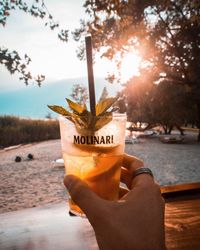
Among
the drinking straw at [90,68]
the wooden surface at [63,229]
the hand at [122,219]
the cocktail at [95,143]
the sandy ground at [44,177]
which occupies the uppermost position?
the drinking straw at [90,68]

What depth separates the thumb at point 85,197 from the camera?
643mm

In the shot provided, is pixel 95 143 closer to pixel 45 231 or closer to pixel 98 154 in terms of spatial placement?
pixel 98 154

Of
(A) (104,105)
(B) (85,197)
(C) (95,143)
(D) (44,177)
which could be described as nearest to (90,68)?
(A) (104,105)

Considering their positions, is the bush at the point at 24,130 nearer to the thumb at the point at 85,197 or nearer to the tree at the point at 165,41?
the tree at the point at 165,41

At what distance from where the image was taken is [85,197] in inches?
25.7

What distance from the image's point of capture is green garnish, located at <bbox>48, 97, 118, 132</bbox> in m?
0.83

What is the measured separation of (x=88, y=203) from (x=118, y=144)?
0.96 feet

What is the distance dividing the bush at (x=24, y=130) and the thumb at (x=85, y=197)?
17704 mm

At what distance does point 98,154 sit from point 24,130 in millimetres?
19208

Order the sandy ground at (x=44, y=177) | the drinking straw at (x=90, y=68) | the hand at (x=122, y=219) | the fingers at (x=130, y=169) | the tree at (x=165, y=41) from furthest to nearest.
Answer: the tree at (x=165, y=41) < the sandy ground at (x=44, y=177) < the drinking straw at (x=90, y=68) < the fingers at (x=130, y=169) < the hand at (x=122, y=219)

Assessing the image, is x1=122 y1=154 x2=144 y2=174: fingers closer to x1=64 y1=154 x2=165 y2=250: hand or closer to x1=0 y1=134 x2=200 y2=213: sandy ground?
x1=64 y1=154 x2=165 y2=250: hand

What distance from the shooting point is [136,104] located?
68.9 feet

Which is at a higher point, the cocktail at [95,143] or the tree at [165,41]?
the tree at [165,41]

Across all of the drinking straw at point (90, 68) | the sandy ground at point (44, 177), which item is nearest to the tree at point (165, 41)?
the sandy ground at point (44, 177)
